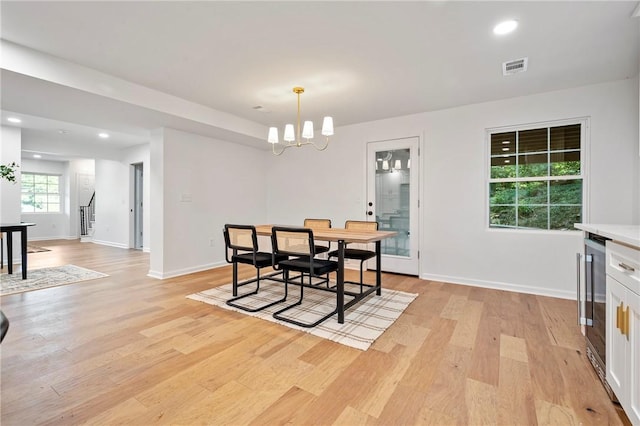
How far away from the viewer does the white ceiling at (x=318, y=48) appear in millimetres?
2078

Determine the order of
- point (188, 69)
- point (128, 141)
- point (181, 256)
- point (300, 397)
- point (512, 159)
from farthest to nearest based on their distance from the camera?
point (128, 141) → point (181, 256) → point (512, 159) → point (188, 69) → point (300, 397)

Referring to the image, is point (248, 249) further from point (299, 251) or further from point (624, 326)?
point (624, 326)

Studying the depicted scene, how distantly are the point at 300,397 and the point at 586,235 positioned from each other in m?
2.18

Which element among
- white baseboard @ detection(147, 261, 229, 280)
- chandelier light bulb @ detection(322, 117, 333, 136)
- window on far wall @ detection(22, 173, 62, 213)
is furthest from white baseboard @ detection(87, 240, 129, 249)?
chandelier light bulb @ detection(322, 117, 333, 136)

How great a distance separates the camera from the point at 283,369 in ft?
6.30

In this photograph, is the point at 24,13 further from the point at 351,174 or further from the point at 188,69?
the point at 351,174

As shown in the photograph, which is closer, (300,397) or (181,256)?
(300,397)

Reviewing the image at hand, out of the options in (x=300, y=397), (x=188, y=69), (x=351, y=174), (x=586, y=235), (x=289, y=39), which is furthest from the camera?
(x=351, y=174)

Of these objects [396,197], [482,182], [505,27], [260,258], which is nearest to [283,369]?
[260,258]

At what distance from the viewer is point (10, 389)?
66.1 inches

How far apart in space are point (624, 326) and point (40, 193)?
1186 centimetres

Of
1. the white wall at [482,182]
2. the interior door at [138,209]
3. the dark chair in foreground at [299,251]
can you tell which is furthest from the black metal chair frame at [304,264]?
the interior door at [138,209]

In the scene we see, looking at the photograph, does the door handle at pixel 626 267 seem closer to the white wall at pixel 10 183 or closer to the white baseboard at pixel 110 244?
the white wall at pixel 10 183

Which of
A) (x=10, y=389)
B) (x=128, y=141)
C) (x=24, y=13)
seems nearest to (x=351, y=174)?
(x=24, y=13)
